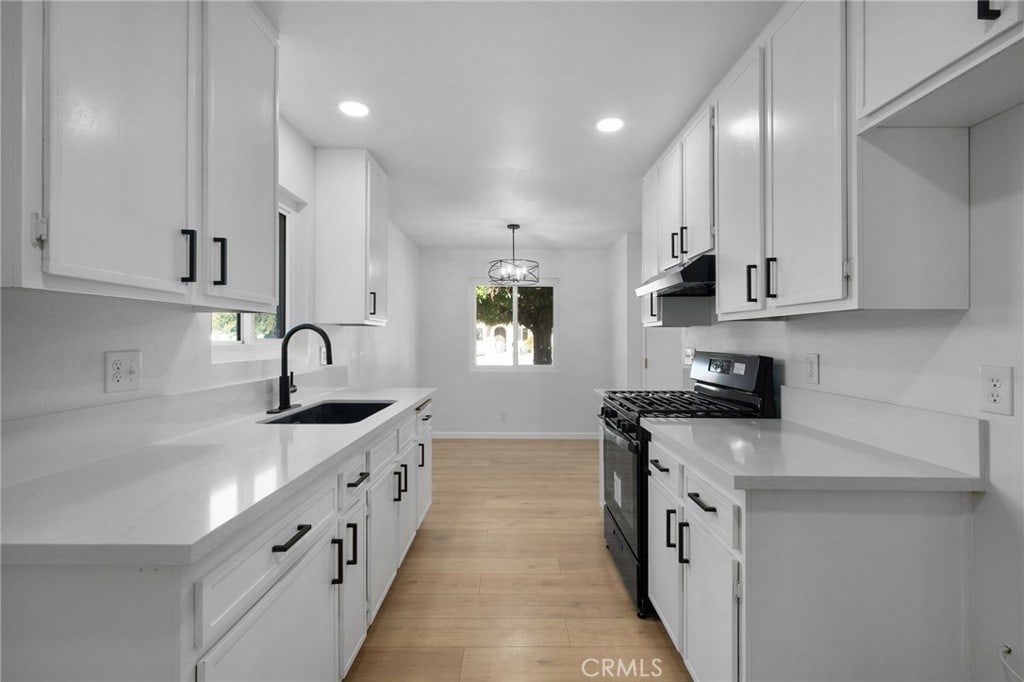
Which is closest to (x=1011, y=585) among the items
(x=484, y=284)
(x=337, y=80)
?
(x=337, y=80)

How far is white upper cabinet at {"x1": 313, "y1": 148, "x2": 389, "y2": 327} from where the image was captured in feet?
9.87

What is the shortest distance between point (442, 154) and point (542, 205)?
1.42m

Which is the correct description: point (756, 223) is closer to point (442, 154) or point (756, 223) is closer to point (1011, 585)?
point (1011, 585)

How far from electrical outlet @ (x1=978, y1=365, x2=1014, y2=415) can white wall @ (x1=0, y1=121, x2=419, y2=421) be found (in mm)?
2231

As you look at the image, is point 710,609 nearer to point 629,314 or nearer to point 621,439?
point 621,439

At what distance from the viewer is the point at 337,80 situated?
2.22 m

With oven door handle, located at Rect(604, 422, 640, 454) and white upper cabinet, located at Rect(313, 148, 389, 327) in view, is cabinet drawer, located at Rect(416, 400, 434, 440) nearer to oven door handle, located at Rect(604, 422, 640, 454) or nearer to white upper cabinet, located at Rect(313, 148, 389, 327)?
white upper cabinet, located at Rect(313, 148, 389, 327)

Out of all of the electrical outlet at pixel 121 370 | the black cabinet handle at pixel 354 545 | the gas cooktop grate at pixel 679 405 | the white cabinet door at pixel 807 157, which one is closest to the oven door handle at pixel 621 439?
the gas cooktop grate at pixel 679 405

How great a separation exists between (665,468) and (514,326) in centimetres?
462

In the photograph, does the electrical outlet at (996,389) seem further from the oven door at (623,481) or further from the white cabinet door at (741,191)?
the oven door at (623,481)

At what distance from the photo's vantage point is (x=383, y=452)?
2127 mm

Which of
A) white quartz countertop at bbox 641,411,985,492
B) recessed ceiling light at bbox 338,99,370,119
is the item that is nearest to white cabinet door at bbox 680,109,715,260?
white quartz countertop at bbox 641,411,985,492

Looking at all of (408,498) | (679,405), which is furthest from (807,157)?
(408,498)

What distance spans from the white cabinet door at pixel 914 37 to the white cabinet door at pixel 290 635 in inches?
76.4
